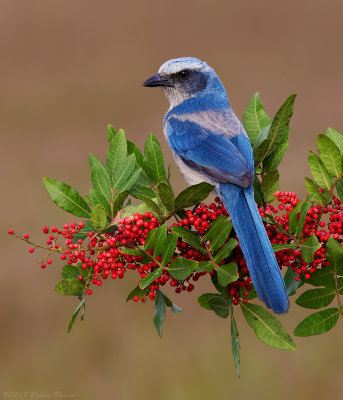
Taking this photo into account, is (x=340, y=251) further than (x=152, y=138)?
No

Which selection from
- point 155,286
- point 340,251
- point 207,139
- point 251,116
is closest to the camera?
point 340,251

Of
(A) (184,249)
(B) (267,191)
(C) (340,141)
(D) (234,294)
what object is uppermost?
(C) (340,141)

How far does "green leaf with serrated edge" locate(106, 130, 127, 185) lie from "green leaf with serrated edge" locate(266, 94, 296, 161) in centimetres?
55

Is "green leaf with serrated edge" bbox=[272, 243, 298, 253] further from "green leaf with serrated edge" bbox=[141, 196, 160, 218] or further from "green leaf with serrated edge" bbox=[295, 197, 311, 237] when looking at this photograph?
"green leaf with serrated edge" bbox=[141, 196, 160, 218]

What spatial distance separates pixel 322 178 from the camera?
2148 millimetres

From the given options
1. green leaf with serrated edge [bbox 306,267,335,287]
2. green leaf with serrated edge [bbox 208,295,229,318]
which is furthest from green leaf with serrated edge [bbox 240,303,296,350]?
green leaf with serrated edge [bbox 306,267,335,287]

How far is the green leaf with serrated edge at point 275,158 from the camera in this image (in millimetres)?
2238

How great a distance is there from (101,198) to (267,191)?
0.63 meters

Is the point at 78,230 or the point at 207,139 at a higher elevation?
the point at 207,139

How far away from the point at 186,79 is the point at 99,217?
1633 mm

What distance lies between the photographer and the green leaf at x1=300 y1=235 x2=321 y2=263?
1840mm

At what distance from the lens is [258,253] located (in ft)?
6.56

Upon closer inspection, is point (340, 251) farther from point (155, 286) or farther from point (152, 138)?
point (152, 138)

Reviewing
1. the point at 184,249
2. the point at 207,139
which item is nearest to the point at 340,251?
the point at 184,249
